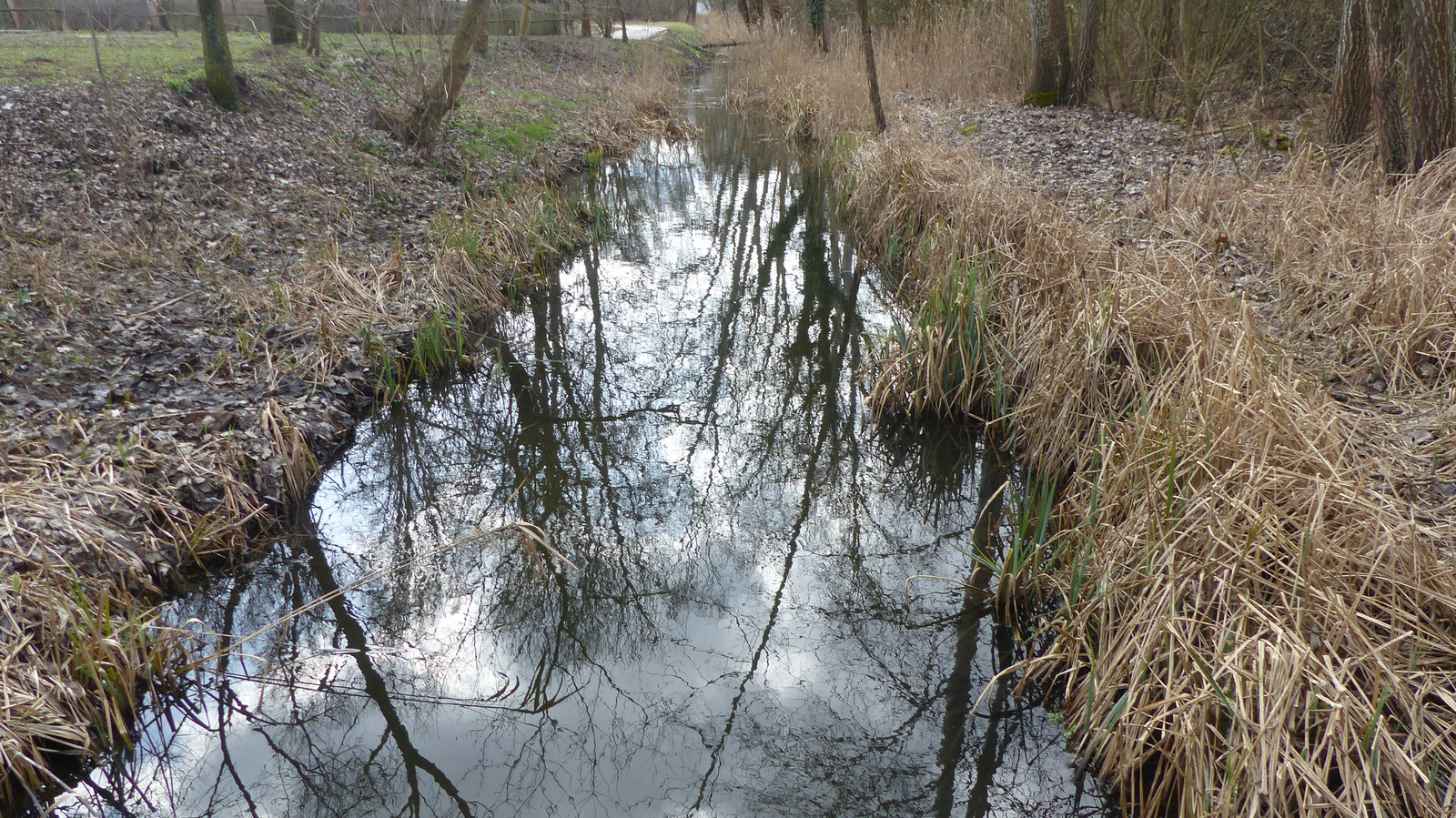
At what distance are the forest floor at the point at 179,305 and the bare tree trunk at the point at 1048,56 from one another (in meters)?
6.66

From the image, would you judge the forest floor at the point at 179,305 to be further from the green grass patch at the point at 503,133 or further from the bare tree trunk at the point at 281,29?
the bare tree trunk at the point at 281,29

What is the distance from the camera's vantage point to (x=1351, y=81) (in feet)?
20.0

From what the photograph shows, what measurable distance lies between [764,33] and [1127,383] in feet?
57.6

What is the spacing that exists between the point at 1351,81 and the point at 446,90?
8310mm

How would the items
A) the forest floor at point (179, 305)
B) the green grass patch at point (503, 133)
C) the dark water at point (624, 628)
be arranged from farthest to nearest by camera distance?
the green grass patch at point (503, 133)
the forest floor at point (179, 305)
the dark water at point (624, 628)

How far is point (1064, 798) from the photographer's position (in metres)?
2.65

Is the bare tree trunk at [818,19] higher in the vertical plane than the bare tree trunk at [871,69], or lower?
higher

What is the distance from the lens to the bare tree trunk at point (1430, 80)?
512 centimetres

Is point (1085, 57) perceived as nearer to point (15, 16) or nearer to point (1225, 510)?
point (1225, 510)

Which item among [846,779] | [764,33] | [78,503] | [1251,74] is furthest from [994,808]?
[764,33]

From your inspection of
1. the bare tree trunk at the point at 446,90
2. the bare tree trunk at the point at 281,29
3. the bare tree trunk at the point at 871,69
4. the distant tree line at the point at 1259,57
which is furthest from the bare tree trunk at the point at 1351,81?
the bare tree trunk at the point at 281,29

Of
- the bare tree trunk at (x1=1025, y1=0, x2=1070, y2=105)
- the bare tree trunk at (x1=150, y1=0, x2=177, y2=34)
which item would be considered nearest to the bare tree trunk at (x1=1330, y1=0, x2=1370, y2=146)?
the bare tree trunk at (x1=1025, y1=0, x2=1070, y2=105)

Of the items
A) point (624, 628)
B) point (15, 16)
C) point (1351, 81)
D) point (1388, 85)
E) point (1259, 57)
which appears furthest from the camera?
point (15, 16)

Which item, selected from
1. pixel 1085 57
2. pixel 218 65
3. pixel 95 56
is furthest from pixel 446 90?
pixel 1085 57
